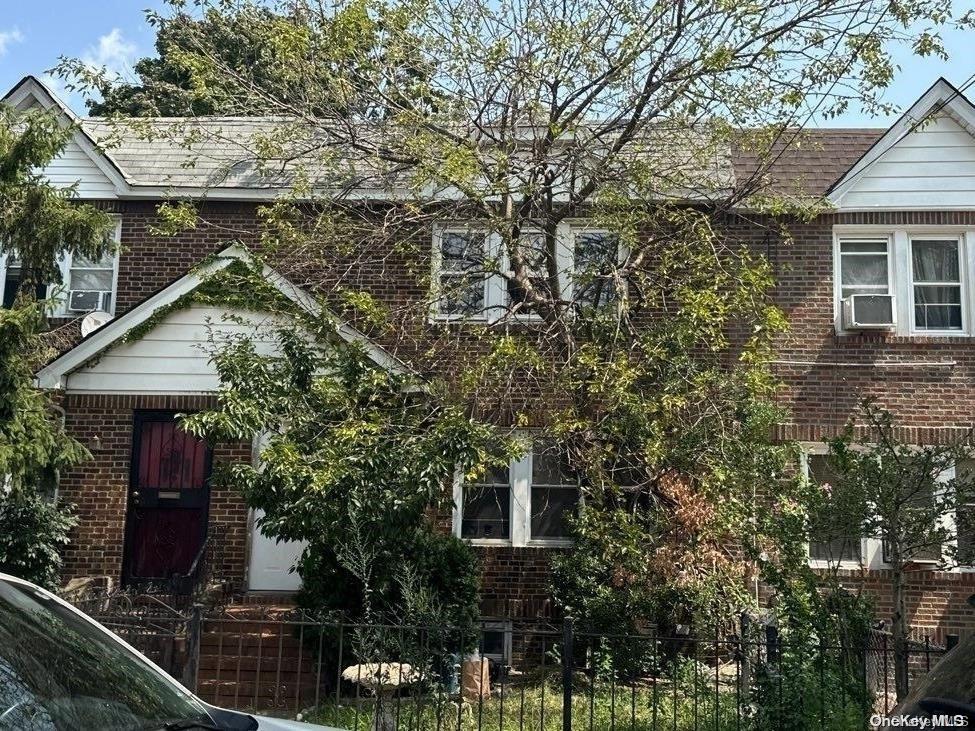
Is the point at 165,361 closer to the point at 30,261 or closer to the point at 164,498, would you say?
the point at 164,498

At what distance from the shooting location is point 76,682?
3404mm

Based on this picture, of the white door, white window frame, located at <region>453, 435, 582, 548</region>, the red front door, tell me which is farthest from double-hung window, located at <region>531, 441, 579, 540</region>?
the red front door

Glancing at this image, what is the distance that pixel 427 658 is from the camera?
7.51 m

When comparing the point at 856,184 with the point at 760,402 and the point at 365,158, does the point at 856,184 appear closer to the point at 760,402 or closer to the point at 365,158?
the point at 760,402

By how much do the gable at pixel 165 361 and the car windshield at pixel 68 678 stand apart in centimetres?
809

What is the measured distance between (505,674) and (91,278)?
8181mm

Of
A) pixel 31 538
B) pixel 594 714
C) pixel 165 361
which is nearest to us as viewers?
pixel 594 714

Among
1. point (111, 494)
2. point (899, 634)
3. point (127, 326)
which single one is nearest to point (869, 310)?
point (899, 634)

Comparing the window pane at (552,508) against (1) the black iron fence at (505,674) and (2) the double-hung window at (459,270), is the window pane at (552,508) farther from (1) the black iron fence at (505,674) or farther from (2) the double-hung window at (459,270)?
(2) the double-hung window at (459,270)

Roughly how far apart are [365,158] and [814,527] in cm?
617

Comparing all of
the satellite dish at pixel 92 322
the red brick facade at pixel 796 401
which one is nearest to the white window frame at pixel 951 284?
the red brick facade at pixel 796 401

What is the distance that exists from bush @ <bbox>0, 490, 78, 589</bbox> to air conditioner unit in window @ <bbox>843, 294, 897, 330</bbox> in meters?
10.1

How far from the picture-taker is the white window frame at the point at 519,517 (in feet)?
40.8

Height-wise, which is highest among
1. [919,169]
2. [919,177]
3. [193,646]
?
[919,169]
